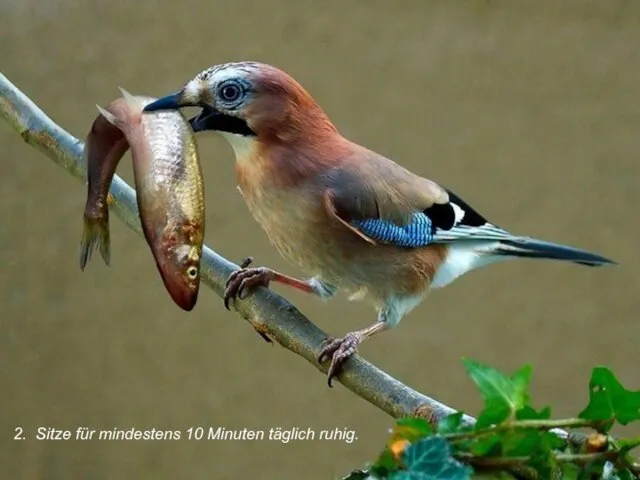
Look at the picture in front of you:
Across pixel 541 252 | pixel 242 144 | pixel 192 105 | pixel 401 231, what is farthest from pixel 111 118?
pixel 541 252

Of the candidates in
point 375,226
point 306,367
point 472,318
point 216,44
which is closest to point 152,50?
point 216,44

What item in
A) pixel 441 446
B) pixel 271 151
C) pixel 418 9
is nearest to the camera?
pixel 441 446

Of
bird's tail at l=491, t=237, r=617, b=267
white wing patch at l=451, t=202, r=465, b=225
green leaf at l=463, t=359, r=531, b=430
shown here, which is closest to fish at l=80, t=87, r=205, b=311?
green leaf at l=463, t=359, r=531, b=430

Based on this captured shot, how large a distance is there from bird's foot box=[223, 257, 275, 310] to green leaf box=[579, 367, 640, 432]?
0.57 metres

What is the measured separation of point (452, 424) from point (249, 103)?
0.52 m

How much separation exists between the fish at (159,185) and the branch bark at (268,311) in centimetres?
18

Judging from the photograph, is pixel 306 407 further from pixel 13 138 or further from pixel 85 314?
pixel 13 138

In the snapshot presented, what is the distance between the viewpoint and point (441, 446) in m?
0.41

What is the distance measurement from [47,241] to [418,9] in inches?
39.1

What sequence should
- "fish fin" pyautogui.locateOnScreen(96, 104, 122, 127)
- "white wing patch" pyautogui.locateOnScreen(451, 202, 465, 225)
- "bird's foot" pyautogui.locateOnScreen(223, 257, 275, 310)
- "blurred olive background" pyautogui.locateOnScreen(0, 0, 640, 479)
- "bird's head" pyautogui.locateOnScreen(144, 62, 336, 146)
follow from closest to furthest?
"fish fin" pyautogui.locateOnScreen(96, 104, 122, 127) → "bird's head" pyautogui.locateOnScreen(144, 62, 336, 146) → "bird's foot" pyautogui.locateOnScreen(223, 257, 275, 310) → "white wing patch" pyautogui.locateOnScreen(451, 202, 465, 225) → "blurred olive background" pyautogui.locateOnScreen(0, 0, 640, 479)

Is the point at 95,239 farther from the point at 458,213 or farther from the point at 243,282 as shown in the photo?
the point at 458,213

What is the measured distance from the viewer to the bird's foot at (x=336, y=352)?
0.88 meters

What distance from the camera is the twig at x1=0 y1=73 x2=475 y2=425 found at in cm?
78

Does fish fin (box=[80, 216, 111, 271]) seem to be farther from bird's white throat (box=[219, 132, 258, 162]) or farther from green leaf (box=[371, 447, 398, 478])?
green leaf (box=[371, 447, 398, 478])
